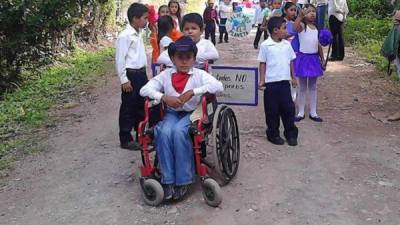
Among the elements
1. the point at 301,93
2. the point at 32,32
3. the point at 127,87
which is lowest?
the point at 301,93

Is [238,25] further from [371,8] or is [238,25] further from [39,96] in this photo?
[39,96]

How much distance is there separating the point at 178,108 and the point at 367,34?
10068 millimetres

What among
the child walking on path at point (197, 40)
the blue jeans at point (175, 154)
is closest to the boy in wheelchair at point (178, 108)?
the blue jeans at point (175, 154)

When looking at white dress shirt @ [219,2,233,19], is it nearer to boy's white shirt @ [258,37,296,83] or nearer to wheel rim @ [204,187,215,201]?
boy's white shirt @ [258,37,296,83]

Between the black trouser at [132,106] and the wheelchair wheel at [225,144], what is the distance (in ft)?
4.27

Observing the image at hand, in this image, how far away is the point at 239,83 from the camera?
17.5 ft

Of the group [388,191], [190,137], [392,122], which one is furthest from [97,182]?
[392,122]

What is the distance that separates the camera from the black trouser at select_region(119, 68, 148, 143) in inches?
218

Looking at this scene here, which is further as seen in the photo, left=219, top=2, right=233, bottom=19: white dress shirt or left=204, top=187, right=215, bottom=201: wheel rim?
left=219, top=2, right=233, bottom=19: white dress shirt

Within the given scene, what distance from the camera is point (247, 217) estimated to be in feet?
13.4

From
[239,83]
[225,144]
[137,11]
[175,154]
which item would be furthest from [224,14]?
[175,154]

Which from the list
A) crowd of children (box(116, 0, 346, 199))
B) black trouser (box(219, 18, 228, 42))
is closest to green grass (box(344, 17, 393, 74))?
black trouser (box(219, 18, 228, 42))

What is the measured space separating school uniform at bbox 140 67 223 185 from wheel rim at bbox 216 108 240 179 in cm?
25

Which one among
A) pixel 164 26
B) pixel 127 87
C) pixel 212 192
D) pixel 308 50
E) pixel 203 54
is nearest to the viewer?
pixel 212 192
